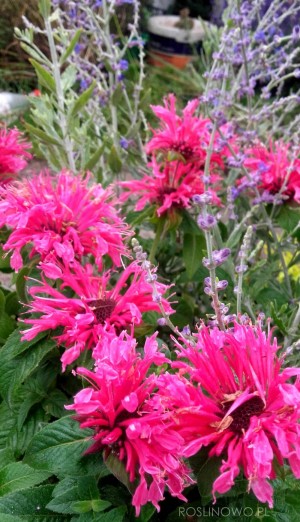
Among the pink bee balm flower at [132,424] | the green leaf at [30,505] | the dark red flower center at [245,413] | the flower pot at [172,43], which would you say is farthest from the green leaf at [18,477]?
the flower pot at [172,43]

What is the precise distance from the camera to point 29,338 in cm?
75

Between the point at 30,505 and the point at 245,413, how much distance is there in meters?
0.26

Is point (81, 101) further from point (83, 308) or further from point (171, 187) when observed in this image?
point (83, 308)

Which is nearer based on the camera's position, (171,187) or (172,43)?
(171,187)

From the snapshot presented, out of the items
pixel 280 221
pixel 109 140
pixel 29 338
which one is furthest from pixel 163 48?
pixel 29 338

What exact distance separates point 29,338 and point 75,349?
0.07 meters

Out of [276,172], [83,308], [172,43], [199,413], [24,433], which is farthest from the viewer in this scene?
[172,43]

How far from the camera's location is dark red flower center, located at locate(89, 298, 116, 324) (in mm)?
763

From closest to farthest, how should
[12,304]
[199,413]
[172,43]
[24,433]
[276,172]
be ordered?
[199,413], [24,433], [12,304], [276,172], [172,43]

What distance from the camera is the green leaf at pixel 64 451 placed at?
0.63 m

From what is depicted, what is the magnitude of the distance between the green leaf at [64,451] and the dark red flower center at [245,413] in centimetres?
15

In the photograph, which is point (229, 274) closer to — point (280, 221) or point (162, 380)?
point (280, 221)

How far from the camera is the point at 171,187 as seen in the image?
107cm

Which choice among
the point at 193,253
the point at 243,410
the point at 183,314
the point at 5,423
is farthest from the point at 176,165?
the point at 243,410
